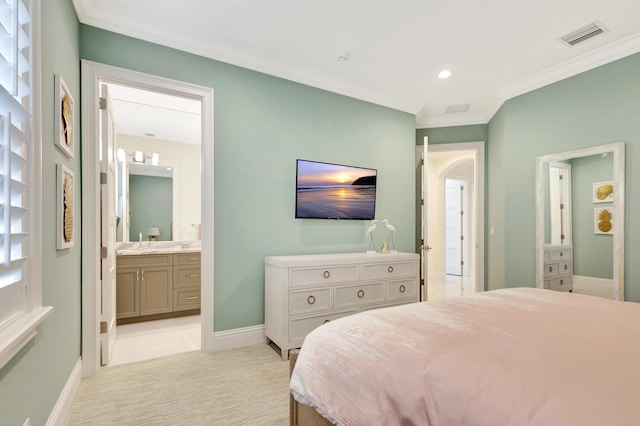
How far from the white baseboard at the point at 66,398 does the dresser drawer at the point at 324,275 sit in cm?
159

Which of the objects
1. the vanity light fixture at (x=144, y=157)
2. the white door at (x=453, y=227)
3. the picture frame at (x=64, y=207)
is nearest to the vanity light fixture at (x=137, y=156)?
the vanity light fixture at (x=144, y=157)

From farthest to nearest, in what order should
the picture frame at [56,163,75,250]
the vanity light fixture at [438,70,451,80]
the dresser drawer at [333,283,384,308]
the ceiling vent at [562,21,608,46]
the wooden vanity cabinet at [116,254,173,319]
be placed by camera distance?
the wooden vanity cabinet at [116,254,173,319] → the vanity light fixture at [438,70,451,80] → the dresser drawer at [333,283,384,308] → the ceiling vent at [562,21,608,46] → the picture frame at [56,163,75,250]

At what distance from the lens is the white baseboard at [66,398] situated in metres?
1.66

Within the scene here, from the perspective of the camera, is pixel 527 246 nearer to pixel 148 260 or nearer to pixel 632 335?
pixel 632 335

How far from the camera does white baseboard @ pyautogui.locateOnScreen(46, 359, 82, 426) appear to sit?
1.66 m

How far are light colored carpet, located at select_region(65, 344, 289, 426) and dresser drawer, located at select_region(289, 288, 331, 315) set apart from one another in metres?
0.45

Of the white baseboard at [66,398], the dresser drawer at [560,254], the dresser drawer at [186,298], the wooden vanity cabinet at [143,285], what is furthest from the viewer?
the dresser drawer at [186,298]

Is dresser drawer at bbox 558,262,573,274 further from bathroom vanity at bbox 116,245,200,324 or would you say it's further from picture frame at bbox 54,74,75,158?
picture frame at bbox 54,74,75,158

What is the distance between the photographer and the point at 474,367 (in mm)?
928

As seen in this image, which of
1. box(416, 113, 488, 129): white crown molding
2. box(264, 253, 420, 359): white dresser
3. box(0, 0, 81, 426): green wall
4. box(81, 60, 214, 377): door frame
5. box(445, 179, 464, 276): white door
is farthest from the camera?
box(445, 179, 464, 276): white door

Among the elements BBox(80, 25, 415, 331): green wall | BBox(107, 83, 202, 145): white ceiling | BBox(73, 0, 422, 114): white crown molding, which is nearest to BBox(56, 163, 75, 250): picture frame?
BBox(80, 25, 415, 331): green wall

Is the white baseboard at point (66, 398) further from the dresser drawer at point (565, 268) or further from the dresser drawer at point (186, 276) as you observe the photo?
the dresser drawer at point (565, 268)

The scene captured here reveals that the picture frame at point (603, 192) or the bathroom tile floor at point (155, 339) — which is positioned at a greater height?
the picture frame at point (603, 192)

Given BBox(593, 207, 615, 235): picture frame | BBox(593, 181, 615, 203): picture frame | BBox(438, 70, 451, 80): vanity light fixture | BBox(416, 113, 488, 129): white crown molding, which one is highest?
BBox(438, 70, 451, 80): vanity light fixture
